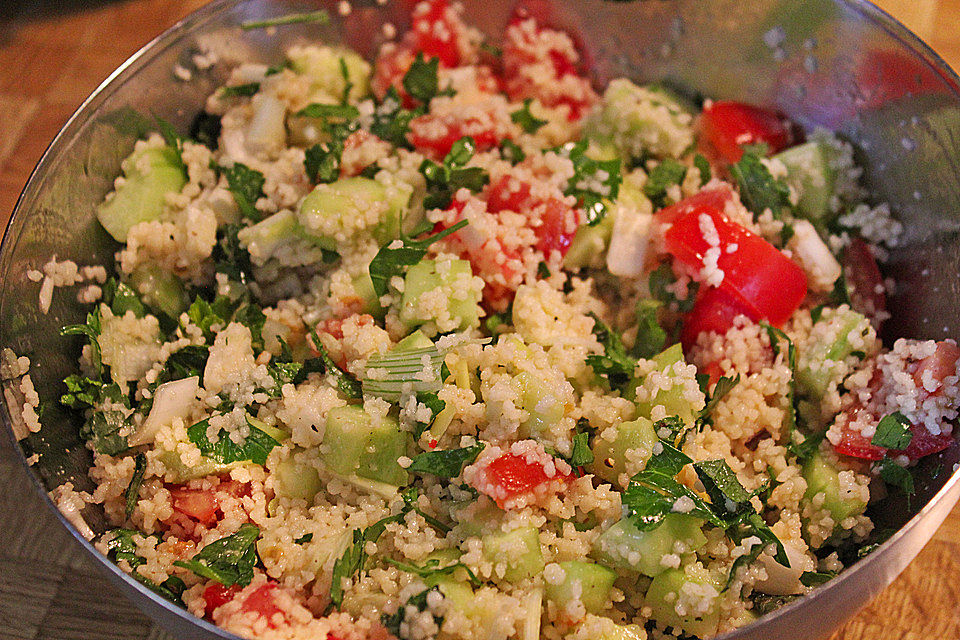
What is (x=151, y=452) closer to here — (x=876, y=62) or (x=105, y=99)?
(x=105, y=99)

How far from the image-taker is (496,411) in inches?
57.6

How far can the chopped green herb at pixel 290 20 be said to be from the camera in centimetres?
209

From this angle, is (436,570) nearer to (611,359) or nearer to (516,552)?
(516,552)

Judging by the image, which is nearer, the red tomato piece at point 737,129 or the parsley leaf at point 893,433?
the parsley leaf at point 893,433

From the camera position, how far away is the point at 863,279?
1.83 metres

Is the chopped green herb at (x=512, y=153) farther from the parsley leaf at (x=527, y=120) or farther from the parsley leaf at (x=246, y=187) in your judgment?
the parsley leaf at (x=246, y=187)

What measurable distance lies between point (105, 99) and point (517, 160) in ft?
3.19

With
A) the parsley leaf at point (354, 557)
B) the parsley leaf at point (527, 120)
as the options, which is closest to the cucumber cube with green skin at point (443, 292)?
the parsley leaf at point (354, 557)

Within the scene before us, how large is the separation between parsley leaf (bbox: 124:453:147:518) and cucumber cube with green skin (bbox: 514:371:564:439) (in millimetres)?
739

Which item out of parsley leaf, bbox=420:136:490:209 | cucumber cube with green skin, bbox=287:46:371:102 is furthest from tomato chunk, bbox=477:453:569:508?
cucumber cube with green skin, bbox=287:46:371:102

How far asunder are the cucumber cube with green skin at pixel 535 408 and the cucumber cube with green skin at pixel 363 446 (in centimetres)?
24

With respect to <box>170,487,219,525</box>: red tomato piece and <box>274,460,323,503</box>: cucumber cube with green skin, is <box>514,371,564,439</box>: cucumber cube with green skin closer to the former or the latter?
<box>274,460,323,503</box>: cucumber cube with green skin

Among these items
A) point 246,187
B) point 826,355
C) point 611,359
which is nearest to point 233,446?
point 246,187

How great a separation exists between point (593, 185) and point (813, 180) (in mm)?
548
